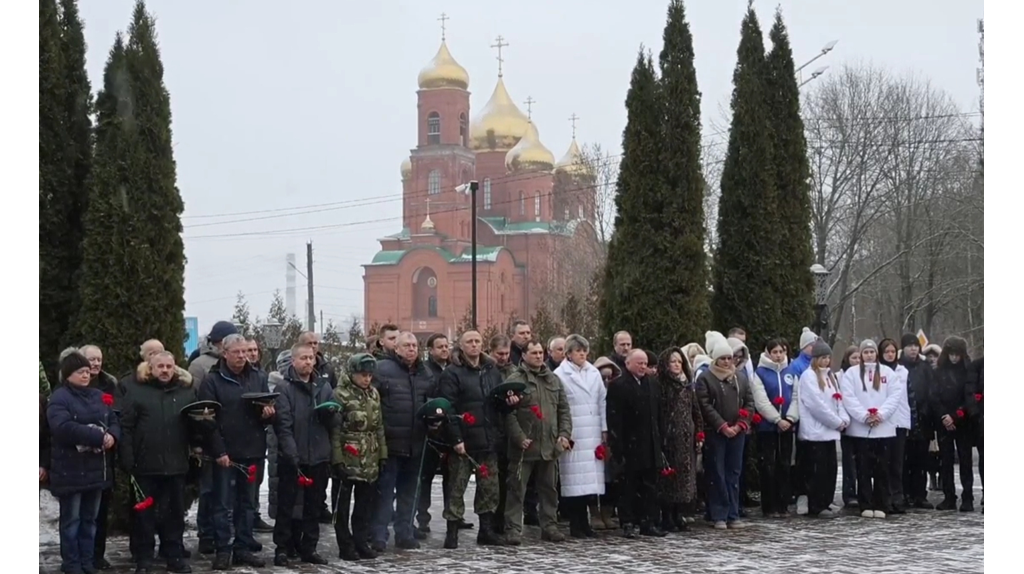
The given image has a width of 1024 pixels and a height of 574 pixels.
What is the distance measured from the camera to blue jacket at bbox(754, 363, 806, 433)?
1231cm

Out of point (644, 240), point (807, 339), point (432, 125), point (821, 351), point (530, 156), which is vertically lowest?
point (821, 351)

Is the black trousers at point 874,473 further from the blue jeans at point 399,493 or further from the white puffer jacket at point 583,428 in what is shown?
the blue jeans at point 399,493

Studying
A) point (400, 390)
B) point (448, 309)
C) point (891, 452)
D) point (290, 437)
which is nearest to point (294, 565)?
point (290, 437)

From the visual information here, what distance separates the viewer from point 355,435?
9.76 m

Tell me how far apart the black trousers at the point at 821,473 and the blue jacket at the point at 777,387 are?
1.28 feet

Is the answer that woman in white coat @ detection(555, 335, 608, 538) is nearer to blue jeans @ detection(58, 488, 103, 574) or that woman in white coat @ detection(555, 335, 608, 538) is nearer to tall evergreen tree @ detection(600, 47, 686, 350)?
tall evergreen tree @ detection(600, 47, 686, 350)

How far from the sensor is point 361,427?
32.0 ft

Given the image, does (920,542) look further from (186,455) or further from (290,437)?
(186,455)

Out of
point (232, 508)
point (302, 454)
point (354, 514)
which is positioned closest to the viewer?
point (302, 454)

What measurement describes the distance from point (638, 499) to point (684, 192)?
406 cm

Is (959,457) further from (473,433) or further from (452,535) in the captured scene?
(452,535)

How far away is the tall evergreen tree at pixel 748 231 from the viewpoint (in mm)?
14609

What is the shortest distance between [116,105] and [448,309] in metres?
66.7

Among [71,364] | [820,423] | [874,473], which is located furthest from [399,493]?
[874,473]
